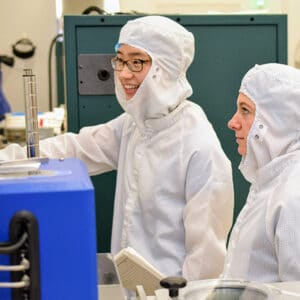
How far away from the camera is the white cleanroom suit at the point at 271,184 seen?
136 centimetres

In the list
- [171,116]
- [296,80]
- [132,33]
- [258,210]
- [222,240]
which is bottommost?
[222,240]

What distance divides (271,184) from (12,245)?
2.98 ft

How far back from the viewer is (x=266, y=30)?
7.97 feet

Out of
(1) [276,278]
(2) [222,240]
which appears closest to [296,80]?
(1) [276,278]

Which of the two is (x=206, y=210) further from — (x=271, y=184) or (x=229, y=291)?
(x=229, y=291)

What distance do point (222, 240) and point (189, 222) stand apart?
0.14 metres

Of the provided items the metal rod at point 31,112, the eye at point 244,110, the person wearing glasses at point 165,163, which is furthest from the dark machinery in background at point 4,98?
the metal rod at point 31,112

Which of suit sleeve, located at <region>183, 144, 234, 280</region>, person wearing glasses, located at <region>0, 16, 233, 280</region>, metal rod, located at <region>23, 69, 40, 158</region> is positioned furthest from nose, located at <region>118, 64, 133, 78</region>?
metal rod, located at <region>23, 69, 40, 158</region>

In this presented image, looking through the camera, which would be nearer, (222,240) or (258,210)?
(258,210)

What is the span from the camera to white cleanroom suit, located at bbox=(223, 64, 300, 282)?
53.4 inches

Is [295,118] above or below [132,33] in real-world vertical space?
below

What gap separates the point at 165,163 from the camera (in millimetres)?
1930

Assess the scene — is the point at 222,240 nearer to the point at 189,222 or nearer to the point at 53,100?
the point at 189,222

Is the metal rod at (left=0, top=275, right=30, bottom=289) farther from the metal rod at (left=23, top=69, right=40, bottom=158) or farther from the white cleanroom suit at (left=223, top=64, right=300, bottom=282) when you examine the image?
the white cleanroom suit at (left=223, top=64, right=300, bottom=282)
